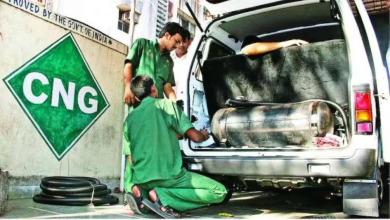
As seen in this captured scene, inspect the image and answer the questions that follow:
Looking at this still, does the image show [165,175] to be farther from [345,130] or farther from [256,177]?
[345,130]

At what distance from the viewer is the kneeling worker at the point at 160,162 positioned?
320cm

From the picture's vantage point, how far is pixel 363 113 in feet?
9.73

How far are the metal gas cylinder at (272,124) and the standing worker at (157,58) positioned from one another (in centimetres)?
71

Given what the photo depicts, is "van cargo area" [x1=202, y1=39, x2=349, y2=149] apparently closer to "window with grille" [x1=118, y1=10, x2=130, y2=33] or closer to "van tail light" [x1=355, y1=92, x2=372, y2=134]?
"van tail light" [x1=355, y1=92, x2=372, y2=134]

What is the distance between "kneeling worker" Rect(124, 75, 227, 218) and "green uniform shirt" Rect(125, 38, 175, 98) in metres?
0.62

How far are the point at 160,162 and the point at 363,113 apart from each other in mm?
1683

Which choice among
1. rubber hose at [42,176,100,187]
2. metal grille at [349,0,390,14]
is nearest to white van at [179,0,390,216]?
rubber hose at [42,176,100,187]

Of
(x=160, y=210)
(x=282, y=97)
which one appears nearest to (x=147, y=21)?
(x=282, y=97)

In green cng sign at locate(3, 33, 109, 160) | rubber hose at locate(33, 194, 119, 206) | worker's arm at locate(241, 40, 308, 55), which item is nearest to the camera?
rubber hose at locate(33, 194, 119, 206)

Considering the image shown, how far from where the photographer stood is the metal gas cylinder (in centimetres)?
327

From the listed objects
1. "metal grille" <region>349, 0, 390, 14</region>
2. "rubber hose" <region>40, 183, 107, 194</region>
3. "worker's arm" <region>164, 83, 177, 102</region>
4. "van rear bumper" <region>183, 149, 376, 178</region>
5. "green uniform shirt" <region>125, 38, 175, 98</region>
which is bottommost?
"rubber hose" <region>40, 183, 107, 194</region>

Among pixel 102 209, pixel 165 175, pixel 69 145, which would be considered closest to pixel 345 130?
Result: pixel 165 175

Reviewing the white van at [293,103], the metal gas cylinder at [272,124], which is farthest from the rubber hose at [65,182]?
the metal gas cylinder at [272,124]

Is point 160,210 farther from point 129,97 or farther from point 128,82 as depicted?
point 128,82
